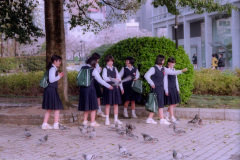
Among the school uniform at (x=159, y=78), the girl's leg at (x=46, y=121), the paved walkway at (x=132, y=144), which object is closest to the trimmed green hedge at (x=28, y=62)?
the girl's leg at (x=46, y=121)

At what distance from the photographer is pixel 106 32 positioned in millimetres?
69500

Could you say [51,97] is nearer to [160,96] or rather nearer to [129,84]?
[129,84]

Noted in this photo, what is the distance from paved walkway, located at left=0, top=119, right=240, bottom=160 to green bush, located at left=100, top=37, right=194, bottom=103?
1920 millimetres

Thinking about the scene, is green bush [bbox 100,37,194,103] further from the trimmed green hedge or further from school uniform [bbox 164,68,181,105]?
the trimmed green hedge

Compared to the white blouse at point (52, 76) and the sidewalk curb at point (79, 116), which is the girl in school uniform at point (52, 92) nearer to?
the white blouse at point (52, 76)

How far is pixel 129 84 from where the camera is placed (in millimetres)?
9195

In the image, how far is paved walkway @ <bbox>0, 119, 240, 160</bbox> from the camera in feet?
18.2

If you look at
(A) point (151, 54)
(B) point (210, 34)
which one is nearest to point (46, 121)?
(A) point (151, 54)

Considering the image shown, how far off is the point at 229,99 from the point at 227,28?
24.3 m

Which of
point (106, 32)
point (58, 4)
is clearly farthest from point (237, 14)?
point (106, 32)

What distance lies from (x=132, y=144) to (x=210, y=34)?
3167 cm

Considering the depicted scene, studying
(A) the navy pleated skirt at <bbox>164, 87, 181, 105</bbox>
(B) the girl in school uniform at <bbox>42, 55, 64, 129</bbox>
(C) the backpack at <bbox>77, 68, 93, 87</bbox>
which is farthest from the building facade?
(B) the girl in school uniform at <bbox>42, 55, 64, 129</bbox>

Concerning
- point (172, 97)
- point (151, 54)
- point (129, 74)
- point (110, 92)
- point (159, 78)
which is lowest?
point (172, 97)

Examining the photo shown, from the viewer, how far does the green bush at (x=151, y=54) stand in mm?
9539
